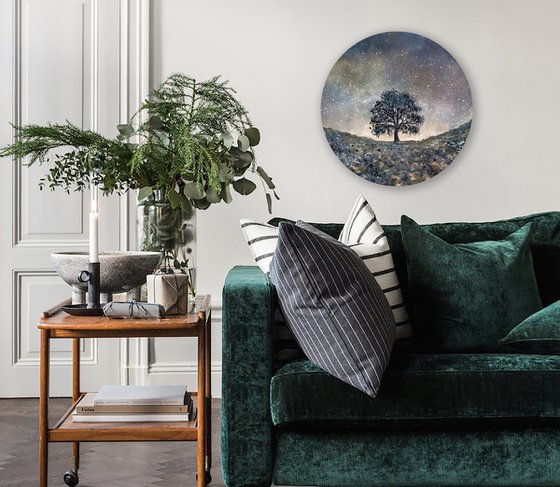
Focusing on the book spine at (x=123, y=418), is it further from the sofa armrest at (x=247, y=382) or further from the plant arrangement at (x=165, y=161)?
the plant arrangement at (x=165, y=161)

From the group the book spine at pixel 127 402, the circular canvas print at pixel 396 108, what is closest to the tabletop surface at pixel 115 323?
the book spine at pixel 127 402

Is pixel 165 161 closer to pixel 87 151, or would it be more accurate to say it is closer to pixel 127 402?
pixel 87 151

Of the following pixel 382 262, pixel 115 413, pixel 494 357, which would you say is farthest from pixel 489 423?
pixel 115 413

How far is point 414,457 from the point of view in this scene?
2.13m

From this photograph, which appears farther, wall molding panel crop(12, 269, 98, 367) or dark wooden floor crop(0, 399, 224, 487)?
wall molding panel crop(12, 269, 98, 367)

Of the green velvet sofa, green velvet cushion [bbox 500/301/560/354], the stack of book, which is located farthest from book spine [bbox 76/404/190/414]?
green velvet cushion [bbox 500/301/560/354]

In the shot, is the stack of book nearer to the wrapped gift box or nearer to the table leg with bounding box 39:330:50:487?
the table leg with bounding box 39:330:50:487

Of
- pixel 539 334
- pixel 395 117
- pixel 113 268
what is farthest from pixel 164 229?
pixel 395 117

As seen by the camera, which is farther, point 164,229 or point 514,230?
point 514,230

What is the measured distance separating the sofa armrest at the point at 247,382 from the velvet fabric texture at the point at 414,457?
5 cm

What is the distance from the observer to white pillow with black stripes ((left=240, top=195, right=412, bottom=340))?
96.8 inches

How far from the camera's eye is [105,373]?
13.1 feet

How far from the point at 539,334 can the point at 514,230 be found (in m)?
0.56

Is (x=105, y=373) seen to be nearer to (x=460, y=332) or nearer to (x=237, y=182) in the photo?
(x=237, y=182)
